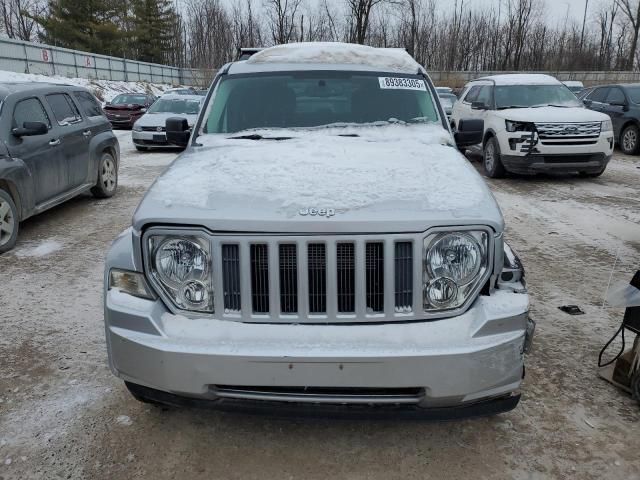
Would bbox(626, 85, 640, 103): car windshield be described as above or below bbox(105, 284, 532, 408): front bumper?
above

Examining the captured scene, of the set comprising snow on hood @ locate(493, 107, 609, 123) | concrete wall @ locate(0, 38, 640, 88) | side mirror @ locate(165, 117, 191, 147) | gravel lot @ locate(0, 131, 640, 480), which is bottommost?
gravel lot @ locate(0, 131, 640, 480)

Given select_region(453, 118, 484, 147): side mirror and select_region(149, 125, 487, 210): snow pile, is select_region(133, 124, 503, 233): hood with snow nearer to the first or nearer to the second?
select_region(149, 125, 487, 210): snow pile

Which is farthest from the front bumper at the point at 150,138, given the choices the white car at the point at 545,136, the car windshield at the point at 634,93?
the car windshield at the point at 634,93

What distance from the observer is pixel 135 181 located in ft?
33.8

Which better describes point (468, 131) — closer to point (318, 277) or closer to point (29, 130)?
point (318, 277)

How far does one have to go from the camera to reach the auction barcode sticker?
13.3 feet

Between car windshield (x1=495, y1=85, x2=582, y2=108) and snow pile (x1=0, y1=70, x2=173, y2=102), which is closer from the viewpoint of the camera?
car windshield (x1=495, y1=85, x2=582, y2=108)

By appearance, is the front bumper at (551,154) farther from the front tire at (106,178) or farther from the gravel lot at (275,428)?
the front tire at (106,178)

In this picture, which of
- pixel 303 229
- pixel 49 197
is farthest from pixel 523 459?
pixel 49 197

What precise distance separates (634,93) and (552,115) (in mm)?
5979

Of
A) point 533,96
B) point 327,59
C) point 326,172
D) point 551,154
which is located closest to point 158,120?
point 533,96

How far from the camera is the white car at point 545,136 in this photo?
367 inches

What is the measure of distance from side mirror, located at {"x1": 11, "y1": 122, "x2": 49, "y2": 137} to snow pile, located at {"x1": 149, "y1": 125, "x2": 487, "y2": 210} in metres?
3.52

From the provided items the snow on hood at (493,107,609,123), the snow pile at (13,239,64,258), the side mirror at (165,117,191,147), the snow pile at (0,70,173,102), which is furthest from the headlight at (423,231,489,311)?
the snow pile at (0,70,173,102)
